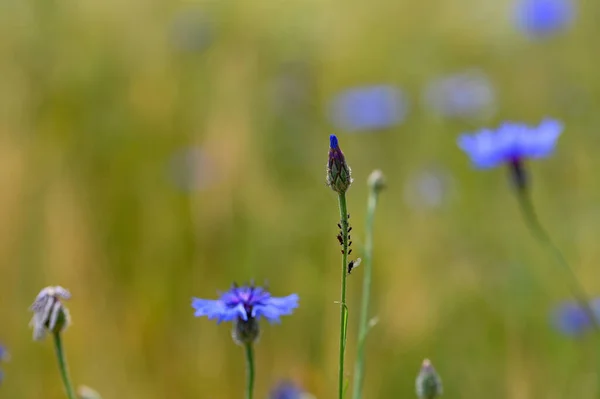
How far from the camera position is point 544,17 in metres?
2.43

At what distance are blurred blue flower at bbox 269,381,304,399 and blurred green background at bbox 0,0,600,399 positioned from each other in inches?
4.0

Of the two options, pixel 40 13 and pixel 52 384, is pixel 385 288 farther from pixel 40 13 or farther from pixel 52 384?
pixel 40 13

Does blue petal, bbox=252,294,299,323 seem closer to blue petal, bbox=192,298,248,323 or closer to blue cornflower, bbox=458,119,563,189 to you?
blue petal, bbox=192,298,248,323

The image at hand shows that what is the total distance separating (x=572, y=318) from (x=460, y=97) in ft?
3.47

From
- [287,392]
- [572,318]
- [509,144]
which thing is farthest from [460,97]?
[287,392]

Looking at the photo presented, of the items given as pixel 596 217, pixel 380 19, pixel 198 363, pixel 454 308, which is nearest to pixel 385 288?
pixel 454 308

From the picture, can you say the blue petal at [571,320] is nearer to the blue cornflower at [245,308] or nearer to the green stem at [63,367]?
the blue cornflower at [245,308]

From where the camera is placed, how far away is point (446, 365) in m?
1.44

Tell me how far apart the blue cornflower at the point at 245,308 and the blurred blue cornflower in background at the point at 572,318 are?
2.74 feet

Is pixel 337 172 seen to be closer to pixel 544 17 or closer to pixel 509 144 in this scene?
pixel 509 144

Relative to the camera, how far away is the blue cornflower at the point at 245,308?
653 mm

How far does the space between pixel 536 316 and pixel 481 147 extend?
70 centimetres

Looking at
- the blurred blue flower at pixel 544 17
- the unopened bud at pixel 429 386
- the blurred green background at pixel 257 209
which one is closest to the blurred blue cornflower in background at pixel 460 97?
the blurred green background at pixel 257 209

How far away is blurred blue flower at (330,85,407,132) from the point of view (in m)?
2.28
